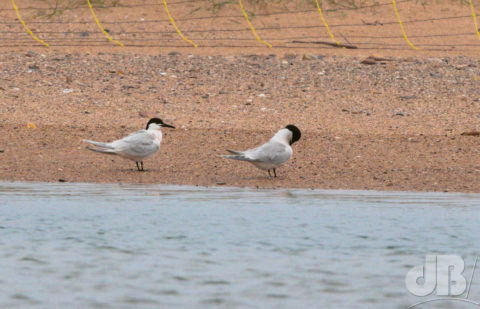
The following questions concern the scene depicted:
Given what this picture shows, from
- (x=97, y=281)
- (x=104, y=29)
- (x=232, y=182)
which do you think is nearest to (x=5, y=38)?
(x=104, y=29)

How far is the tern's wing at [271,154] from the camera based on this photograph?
1152 cm

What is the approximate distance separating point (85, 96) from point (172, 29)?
172 inches

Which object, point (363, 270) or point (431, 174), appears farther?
point (431, 174)

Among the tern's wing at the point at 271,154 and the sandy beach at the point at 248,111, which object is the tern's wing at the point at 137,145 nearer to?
the sandy beach at the point at 248,111

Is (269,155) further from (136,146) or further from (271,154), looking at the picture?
(136,146)

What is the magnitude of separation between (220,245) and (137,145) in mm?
4215

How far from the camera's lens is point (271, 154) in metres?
11.5

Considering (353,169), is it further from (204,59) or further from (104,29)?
(104,29)

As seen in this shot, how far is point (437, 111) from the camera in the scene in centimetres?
1538
